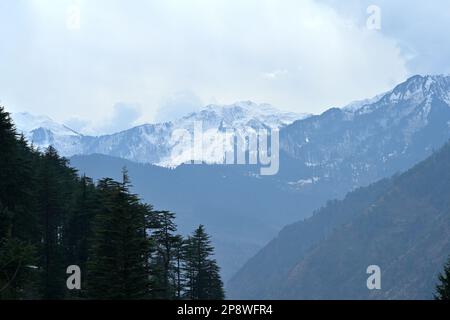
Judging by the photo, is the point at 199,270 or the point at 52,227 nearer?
the point at 199,270

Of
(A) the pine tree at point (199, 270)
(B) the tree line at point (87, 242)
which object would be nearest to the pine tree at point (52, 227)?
(B) the tree line at point (87, 242)

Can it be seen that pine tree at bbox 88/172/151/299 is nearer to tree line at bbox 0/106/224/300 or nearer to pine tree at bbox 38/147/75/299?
tree line at bbox 0/106/224/300

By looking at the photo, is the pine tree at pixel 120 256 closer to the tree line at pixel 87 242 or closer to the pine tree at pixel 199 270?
the tree line at pixel 87 242

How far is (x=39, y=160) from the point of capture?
8006 centimetres

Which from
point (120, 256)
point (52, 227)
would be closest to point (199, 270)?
point (52, 227)

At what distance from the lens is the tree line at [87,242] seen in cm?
3872

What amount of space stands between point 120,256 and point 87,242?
1807cm

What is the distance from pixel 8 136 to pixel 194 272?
65.4 feet

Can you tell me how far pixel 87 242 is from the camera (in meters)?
56.7

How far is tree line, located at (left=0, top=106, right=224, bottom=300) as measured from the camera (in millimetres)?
38719

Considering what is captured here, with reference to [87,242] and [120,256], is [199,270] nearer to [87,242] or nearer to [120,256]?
[87,242]
